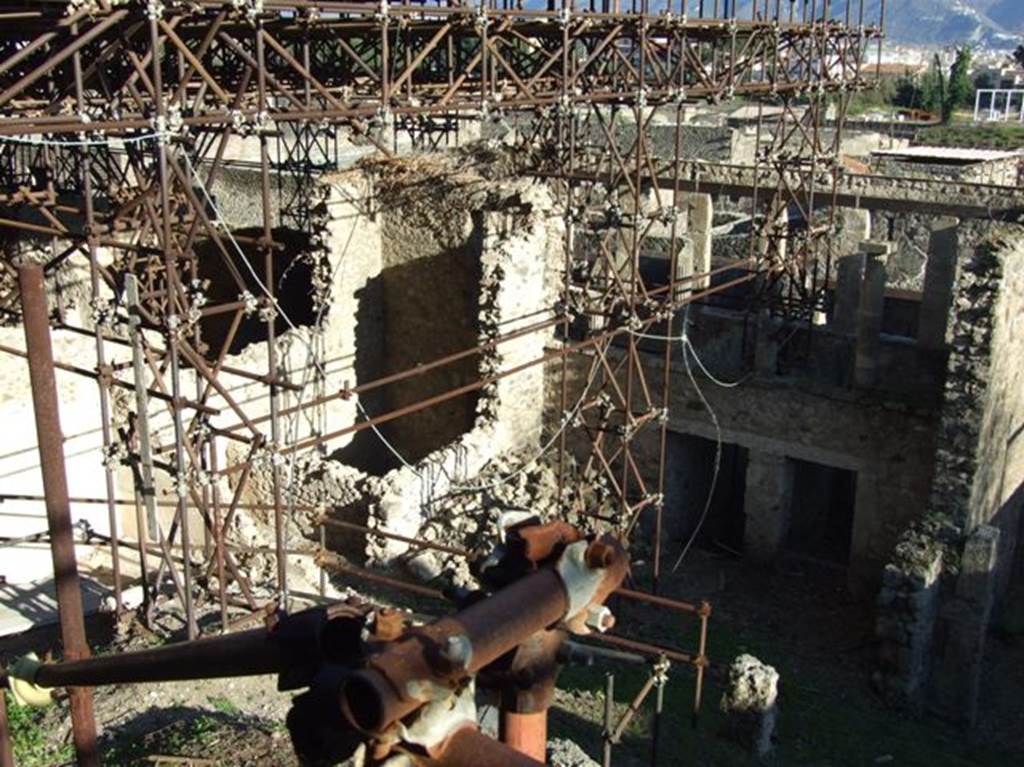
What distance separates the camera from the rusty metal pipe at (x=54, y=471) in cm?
381

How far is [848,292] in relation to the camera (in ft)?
49.3

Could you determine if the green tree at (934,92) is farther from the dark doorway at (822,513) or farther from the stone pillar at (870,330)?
the stone pillar at (870,330)

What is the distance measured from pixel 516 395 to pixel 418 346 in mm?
2110

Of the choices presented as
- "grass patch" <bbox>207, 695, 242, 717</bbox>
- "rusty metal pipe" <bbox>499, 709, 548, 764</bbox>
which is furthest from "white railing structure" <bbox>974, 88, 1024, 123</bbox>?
"rusty metal pipe" <bbox>499, 709, 548, 764</bbox>

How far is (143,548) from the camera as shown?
1001 cm

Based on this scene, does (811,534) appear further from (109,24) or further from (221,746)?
(109,24)

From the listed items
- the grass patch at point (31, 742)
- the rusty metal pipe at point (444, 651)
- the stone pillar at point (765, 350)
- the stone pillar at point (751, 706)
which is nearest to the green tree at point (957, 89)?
the stone pillar at point (765, 350)

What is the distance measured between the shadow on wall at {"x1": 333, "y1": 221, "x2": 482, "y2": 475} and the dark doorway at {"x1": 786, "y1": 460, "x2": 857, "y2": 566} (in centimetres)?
466

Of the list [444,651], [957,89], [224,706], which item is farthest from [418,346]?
[957,89]

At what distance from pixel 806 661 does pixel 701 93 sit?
6846 millimetres

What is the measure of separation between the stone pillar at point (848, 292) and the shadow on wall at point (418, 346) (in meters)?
4.89

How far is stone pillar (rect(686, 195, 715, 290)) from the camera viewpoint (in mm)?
17906

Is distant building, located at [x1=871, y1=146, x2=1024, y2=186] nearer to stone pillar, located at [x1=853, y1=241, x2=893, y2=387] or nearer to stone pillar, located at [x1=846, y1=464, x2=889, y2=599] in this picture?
stone pillar, located at [x1=853, y1=241, x2=893, y2=387]

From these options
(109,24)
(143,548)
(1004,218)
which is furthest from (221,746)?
(1004,218)
